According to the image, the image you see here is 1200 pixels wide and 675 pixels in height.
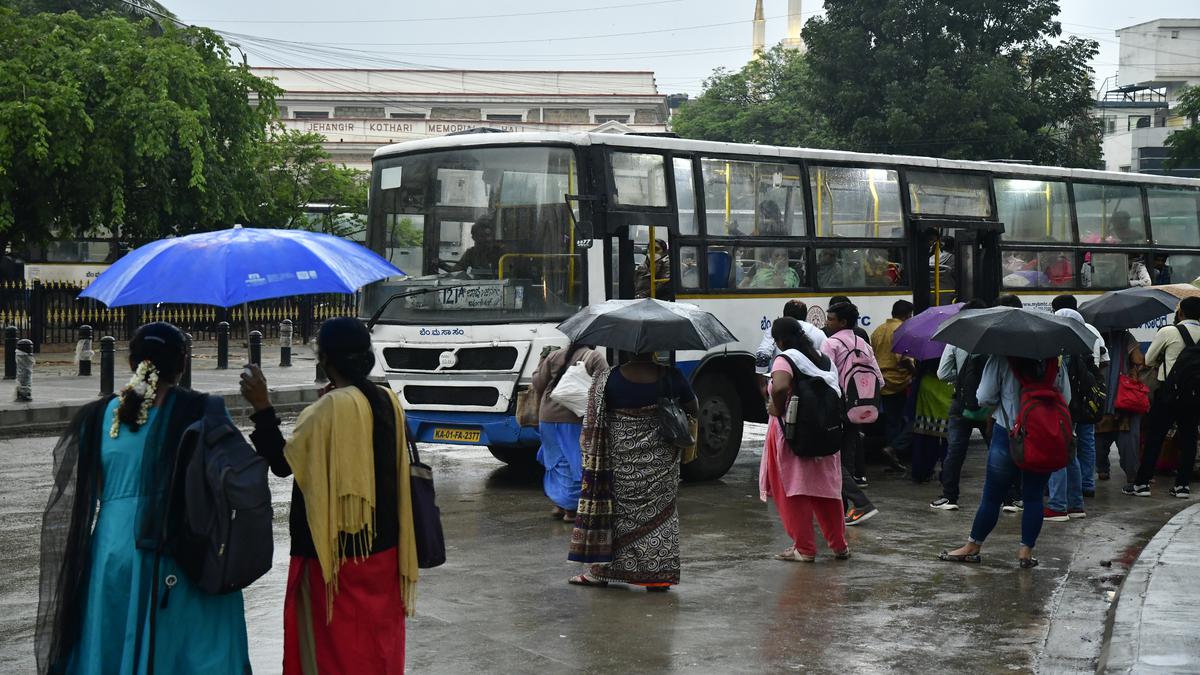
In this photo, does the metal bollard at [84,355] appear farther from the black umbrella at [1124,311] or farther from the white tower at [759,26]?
the white tower at [759,26]

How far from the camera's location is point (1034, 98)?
38188 mm

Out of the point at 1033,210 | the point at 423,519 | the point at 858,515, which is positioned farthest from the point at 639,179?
the point at 423,519

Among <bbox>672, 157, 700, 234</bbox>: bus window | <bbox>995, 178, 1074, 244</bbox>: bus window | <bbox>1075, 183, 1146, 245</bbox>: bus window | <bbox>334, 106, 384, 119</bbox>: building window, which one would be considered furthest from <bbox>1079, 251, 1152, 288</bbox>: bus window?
<bbox>334, 106, 384, 119</bbox>: building window

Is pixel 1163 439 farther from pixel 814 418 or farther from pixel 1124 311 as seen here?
pixel 814 418

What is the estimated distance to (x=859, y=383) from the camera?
1119 cm

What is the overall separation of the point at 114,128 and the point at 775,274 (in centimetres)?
1583

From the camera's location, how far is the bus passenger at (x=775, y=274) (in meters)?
13.4

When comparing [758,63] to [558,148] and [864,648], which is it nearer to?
[558,148]

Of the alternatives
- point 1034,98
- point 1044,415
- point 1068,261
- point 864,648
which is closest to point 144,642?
point 864,648

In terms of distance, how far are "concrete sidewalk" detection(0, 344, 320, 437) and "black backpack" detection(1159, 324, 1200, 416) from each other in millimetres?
8126

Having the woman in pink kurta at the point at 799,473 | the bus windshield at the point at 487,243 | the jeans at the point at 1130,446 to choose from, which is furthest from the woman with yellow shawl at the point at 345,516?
the jeans at the point at 1130,446

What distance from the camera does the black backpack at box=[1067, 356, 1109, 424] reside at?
10625mm

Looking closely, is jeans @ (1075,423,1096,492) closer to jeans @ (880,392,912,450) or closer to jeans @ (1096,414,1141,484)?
jeans @ (1096,414,1141,484)

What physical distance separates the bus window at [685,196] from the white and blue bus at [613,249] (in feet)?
0.05
